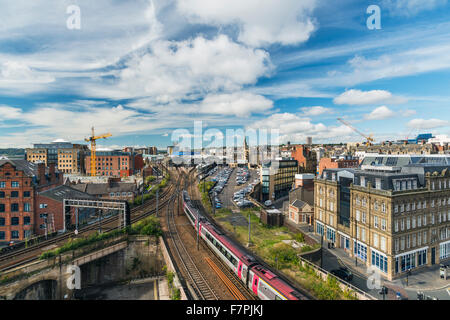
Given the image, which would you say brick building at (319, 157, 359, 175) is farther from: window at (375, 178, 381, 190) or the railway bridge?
the railway bridge

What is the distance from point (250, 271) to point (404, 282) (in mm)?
18739

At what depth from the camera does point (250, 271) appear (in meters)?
26.0

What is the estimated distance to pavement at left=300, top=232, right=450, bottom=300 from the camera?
26453 millimetres

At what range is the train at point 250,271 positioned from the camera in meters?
21.5

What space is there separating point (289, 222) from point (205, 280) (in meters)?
26.3

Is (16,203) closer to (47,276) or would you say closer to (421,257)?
(47,276)

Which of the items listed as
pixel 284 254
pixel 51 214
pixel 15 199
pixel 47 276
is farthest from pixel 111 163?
pixel 284 254

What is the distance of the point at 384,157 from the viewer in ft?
146

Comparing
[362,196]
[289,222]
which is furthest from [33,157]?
[362,196]

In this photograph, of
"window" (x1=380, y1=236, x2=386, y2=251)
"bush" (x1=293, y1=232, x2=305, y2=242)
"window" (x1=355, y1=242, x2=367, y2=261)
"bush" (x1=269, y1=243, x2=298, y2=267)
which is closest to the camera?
"window" (x1=380, y1=236, x2=386, y2=251)

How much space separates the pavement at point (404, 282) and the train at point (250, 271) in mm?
11680

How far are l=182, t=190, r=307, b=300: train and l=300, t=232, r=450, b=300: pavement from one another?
11.7 metres

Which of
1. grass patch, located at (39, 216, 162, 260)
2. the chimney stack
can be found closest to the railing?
grass patch, located at (39, 216, 162, 260)
